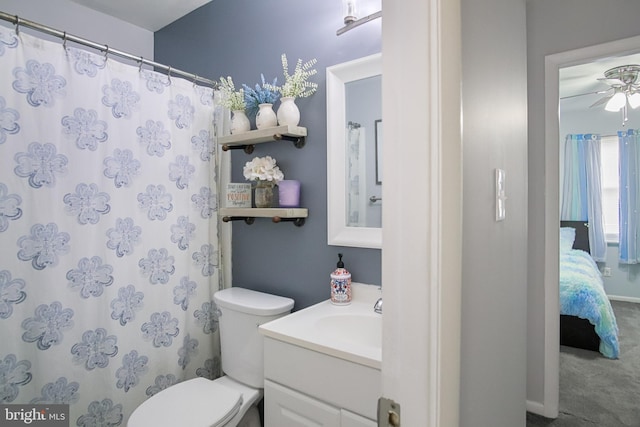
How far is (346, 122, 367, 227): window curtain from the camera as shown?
1642 mm

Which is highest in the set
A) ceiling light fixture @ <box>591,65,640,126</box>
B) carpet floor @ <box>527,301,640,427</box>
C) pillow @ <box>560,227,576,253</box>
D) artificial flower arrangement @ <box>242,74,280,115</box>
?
ceiling light fixture @ <box>591,65,640,126</box>

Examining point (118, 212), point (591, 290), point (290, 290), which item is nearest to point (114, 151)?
point (118, 212)

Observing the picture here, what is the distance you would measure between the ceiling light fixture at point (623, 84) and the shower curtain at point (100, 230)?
3.33 metres

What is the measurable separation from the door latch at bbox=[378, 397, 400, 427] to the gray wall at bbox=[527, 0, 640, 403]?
1.47 meters

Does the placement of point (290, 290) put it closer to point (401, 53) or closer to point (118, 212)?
point (118, 212)

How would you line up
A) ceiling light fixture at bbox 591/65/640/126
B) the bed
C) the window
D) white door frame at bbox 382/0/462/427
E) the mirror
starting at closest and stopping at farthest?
white door frame at bbox 382/0/462/427
the mirror
the bed
ceiling light fixture at bbox 591/65/640/126
the window

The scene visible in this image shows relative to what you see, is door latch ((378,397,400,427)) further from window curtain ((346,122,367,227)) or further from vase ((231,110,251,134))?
vase ((231,110,251,134))

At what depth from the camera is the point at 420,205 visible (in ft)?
1.75

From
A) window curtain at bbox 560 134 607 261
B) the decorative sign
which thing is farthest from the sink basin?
window curtain at bbox 560 134 607 261

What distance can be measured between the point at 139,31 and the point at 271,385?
105 inches

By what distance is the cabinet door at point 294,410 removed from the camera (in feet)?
3.75

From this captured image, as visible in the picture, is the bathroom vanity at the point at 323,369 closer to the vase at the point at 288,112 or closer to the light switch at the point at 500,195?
the light switch at the point at 500,195

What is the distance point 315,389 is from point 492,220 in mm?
799

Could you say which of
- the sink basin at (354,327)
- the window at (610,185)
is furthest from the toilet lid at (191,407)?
the window at (610,185)
